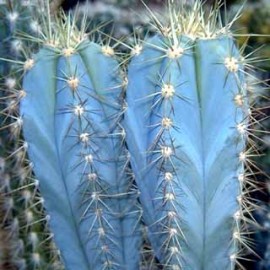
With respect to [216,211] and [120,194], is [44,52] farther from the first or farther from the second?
[216,211]

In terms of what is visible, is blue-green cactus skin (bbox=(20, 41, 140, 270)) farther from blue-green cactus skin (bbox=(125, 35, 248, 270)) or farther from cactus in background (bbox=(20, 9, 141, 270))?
blue-green cactus skin (bbox=(125, 35, 248, 270))

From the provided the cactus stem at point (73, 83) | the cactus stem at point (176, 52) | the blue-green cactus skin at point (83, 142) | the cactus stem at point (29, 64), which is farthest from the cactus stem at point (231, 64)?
the cactus stem at point (29, 64)

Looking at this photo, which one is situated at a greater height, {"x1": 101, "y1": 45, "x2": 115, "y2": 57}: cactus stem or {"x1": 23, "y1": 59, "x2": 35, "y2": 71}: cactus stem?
{"x1": 101, "y1": 45, "x2": 115, "y2": 57}: cactus stem

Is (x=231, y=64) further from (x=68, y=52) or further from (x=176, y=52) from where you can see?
(x=68, y=52)

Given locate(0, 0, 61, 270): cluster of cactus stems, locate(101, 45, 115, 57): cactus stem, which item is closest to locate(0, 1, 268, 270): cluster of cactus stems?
locate(101, 45, 115, 57): cactus stem

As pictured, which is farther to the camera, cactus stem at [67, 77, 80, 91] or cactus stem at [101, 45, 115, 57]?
cactus stem at [101, 45, 115, 57]

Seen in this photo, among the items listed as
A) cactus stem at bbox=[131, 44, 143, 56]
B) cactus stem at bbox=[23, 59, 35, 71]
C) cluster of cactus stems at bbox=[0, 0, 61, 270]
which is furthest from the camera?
cluster of cactus stems at bbox=[0, 0, 61, 270]

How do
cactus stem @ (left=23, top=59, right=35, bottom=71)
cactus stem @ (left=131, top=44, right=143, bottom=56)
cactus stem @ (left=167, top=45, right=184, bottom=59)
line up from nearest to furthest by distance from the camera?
1. cactus stem @ (left=167, top=45, right=184, bottom=59)
2. cactus stem @ (left=131, top=44, right=143, bottom=56)
3. cactus stem @ (left=23, top=59, right=35, bottom=71)
